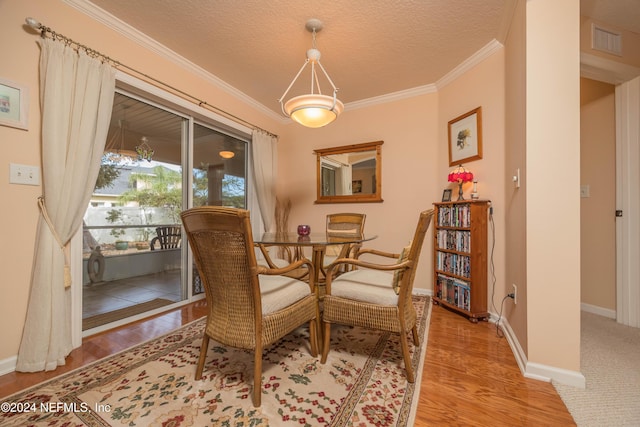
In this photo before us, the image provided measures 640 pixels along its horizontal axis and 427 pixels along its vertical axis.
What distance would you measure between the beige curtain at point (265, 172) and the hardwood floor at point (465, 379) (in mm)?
1886

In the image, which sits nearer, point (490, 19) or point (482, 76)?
point (490, 19)

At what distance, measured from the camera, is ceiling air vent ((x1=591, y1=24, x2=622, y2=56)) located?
2.10 m

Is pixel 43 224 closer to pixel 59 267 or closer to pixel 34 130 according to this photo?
pixel 59 267

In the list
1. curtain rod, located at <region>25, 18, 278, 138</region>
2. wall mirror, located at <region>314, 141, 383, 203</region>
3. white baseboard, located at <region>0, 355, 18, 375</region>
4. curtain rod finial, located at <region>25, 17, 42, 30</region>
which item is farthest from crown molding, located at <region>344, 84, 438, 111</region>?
white baseboard, located at <region>0, 355, 18, 375</region>

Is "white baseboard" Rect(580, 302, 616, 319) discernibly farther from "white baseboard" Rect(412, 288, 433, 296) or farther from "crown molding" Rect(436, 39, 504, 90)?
"crown molding" Rect(436, 39, 504, 90)

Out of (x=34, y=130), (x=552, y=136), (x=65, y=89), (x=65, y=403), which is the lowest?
(x=65, y=403)

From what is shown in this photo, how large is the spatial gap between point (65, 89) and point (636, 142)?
4538 mm

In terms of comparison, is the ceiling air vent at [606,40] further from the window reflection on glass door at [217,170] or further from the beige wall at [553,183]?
the window reflection on glass door at [217,170]

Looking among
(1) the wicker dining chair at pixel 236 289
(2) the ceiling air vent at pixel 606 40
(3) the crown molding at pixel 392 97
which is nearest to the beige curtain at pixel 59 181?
(1) the wicker dining chair at pixel 236 289

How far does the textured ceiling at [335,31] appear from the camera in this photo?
1.95 m

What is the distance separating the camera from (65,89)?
174cm

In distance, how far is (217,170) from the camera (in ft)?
10.7

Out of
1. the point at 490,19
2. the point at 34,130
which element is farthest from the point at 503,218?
the point at 34,130

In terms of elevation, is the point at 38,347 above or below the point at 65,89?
below
